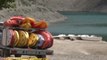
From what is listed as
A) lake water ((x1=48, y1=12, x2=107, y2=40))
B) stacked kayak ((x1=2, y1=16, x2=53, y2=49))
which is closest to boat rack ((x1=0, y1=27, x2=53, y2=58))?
stacked kayak ((x1=2, y1=16, x2=53, y2=49))

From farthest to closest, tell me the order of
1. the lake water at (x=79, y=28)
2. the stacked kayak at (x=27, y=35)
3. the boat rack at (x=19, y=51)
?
the lake water at (x=79, y=28) → the boat rack at (x=19, y=51) → the stacked kayak at (x=27, y=35)

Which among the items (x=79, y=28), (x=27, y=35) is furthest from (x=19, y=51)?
(x=79, y=28)

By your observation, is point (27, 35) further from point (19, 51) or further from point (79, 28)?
point (79, 28)

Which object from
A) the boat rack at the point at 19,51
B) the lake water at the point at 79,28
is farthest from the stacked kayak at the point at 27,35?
the lake water at the point at 79,28

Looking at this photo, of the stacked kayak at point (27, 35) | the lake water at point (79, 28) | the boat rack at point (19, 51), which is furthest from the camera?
Answer: the lake water at point (79, 28)

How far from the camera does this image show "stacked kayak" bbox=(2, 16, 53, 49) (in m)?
12.4

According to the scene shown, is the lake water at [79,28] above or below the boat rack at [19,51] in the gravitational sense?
below

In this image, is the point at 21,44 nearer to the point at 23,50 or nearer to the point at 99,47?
the point at 23,50

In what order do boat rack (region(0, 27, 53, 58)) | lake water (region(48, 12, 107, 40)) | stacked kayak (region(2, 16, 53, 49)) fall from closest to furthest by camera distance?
1. stacked kayak (region(2, 16, 53, 49))
2. boat rack (region(0, 27, 53, 58))
3. lake water (region(48, 12, 107, 40))

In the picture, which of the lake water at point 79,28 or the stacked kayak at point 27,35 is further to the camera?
the lake water at point 79,28

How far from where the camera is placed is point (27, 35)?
492 inches

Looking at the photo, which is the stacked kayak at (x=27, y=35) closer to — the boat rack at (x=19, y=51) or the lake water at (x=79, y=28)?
the boat rack at (x=19, y=51)

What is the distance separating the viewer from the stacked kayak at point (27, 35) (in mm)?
12442

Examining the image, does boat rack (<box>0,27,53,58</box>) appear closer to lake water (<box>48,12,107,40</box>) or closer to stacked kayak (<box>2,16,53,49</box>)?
stacked kayak (<box>2,16,53,49</box>)
